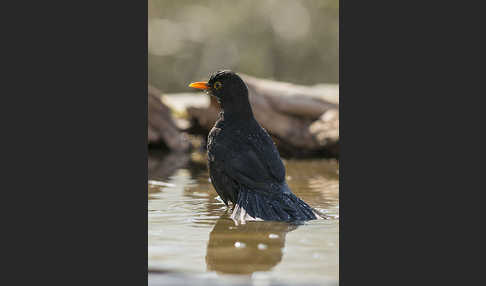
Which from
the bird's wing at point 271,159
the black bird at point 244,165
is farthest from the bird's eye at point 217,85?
the bird's wing at point 271,159

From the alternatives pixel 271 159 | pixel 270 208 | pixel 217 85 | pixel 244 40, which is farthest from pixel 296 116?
pixel 244 40

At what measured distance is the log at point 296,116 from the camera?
11.3 m

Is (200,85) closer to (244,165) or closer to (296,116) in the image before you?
(244,165)

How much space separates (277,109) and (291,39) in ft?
53.1

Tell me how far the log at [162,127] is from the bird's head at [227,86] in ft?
19.1

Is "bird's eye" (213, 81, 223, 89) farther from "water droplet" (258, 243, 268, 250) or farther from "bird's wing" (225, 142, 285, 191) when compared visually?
"water droplet" (258, 243, 268, 250)

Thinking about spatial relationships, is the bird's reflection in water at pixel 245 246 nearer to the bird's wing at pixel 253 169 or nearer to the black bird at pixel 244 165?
the black bird at pixel 244 165

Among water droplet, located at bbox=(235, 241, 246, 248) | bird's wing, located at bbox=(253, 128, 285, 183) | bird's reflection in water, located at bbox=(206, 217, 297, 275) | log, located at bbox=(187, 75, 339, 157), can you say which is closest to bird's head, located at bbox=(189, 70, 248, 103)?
bird's wing, located at bbox=(253, 128, 285, 183)

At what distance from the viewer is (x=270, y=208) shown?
5.63 metres

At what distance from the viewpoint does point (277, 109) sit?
1151 cm

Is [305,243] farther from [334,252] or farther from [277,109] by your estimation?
[277,109]

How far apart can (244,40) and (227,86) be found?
68.0ft

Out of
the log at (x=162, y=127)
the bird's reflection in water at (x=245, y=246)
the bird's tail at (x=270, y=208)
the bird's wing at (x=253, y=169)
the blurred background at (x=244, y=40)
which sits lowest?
the bird's reflection in water at (x=245, y=246)

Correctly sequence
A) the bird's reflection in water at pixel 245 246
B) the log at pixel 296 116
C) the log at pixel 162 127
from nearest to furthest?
the bird's reflection in water at pixel 245 246
the log at pixel 296 116
the log at pixel 162 127
